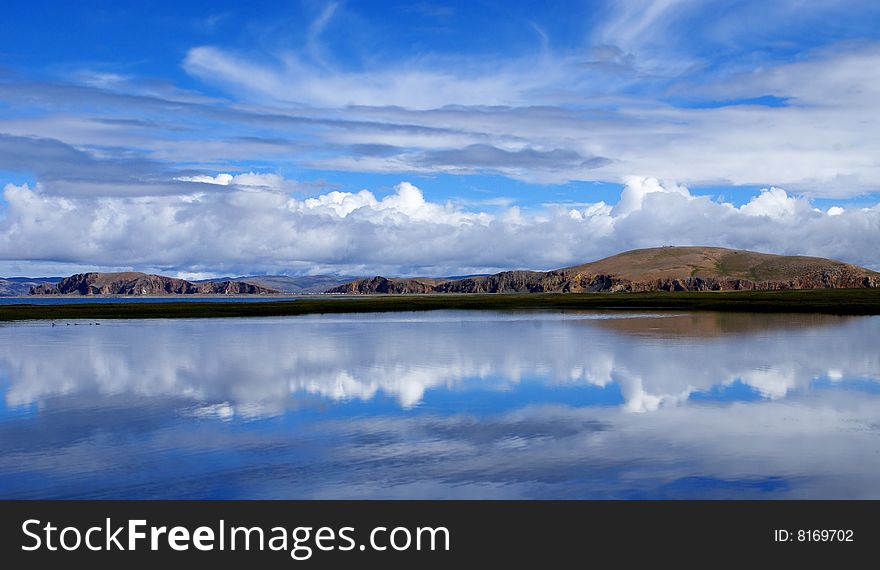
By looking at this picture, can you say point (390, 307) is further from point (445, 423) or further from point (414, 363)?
point (445, 423)

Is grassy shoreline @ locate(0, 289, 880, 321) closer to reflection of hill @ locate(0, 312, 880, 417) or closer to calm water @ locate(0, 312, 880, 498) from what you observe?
reflection of hill @ locate(0, 312, 880, 417)

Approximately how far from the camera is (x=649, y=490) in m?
13.7

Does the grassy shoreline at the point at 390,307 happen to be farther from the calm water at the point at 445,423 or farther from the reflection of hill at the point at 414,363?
the calm water at the point at 445,423

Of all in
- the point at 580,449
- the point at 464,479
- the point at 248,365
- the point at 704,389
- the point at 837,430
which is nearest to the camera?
the point at 464,479

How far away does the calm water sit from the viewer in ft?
47.0

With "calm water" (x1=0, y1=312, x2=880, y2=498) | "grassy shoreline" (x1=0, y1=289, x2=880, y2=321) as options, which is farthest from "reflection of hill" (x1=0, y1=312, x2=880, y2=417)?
"grassy shoreline" (x1=0, y1=289, x2=880, y2=321)

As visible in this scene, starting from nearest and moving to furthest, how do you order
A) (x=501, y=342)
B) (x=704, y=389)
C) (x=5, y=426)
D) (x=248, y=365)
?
1. (x=5, y=426)
2. (x=704, y=389)
3. (x=248, y=365)
4. (x=501, y=342)

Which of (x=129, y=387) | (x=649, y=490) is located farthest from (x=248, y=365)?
(x=649, y=490)

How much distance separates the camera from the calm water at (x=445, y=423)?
564 inches

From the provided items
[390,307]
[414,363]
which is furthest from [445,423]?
[390,307]
